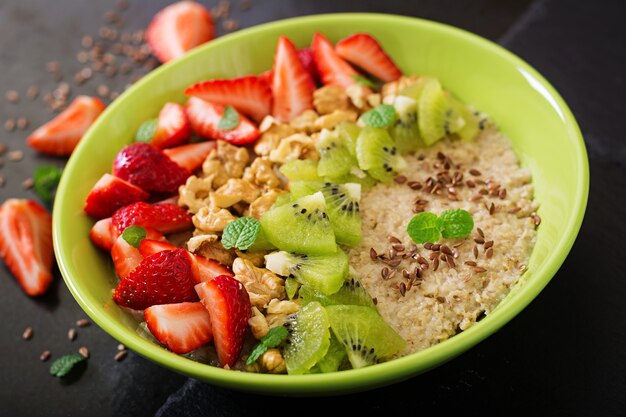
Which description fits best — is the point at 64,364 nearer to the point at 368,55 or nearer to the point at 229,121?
the point at 229,121

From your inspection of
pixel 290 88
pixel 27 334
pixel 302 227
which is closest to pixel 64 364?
pixel 27 334

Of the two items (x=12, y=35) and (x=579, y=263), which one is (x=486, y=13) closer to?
(x=579, y=263)

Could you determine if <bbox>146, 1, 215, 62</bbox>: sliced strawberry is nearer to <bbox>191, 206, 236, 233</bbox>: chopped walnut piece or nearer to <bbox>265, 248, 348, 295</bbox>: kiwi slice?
<bbox>191, 206, 236, 233</bbox>: chopped walnut piece

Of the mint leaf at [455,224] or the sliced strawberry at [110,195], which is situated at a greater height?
the sliced strawberry at [110,195]

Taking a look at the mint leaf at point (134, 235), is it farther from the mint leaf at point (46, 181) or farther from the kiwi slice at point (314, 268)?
the mint leaf at point (46, 181)

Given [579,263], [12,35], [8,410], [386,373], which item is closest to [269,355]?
[386,373]

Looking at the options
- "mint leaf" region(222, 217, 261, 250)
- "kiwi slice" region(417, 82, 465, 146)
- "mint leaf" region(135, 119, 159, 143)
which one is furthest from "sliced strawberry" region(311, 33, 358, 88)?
"mint leaf" region(222, 217, 261, 250)

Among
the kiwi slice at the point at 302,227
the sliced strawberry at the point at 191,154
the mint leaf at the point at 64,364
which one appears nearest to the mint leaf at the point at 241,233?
the kiwi slice at the point at 302,227
